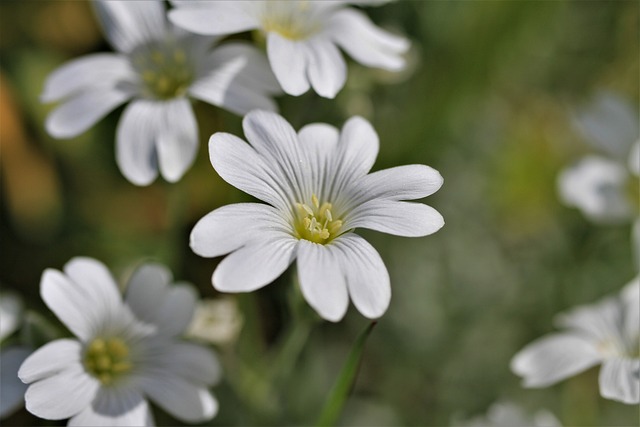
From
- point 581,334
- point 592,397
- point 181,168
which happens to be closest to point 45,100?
point 181,168

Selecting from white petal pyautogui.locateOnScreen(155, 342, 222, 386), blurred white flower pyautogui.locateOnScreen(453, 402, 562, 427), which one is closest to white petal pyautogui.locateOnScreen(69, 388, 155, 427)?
white petal pyautogui.locateOnScreen(155, 342, 222, 386)

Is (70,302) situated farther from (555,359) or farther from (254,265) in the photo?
(555,359)

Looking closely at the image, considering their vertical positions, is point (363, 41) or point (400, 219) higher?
point (363, 41)

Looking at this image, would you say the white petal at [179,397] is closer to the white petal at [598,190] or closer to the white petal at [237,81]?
the white petal at [237,81]

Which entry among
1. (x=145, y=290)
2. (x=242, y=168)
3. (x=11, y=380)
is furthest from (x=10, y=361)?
(x=242, y=168)

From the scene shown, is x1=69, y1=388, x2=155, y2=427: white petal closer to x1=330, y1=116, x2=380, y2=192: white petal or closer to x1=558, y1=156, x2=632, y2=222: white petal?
x1=330, y1=116, x2=380, y2=192: white petal

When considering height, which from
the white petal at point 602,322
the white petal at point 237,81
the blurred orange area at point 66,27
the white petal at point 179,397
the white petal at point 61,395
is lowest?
the white petal at point 179,397

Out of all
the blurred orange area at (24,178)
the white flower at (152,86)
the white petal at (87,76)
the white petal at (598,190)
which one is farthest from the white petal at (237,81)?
the blurred orange area at (24,178)
